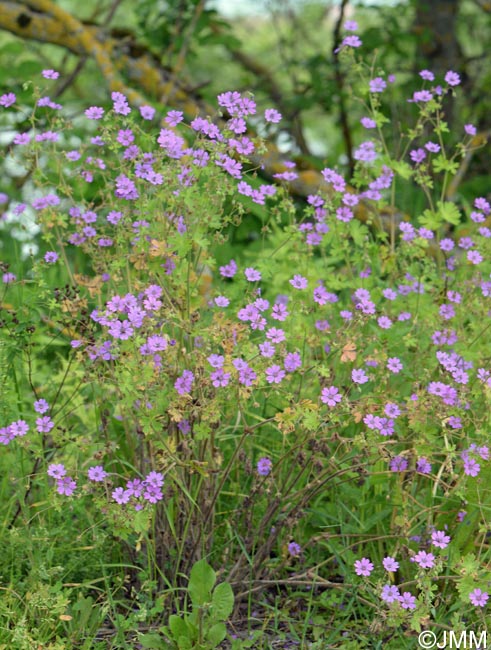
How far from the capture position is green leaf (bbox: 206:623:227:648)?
2.49 m

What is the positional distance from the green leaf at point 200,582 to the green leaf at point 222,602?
0.03 metres

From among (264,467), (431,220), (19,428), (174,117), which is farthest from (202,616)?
(431,220)

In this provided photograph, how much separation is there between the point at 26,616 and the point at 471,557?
1.20 meters

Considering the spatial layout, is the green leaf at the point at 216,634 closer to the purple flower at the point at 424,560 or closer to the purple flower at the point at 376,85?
the purple flower at the point at 424,560

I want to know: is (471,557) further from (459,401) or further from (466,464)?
(459,401)

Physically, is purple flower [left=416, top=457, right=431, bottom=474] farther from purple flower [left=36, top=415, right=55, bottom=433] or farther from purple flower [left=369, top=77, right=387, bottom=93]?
purple flower [left=369, top=77, right=387, bottom=93]

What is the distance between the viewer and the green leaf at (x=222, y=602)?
99.4 inches

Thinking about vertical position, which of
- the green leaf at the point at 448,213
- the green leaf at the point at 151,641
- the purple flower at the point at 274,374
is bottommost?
the green leaf at the point at 151,641

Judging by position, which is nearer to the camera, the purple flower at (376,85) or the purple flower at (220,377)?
the purple flower at (220,377)

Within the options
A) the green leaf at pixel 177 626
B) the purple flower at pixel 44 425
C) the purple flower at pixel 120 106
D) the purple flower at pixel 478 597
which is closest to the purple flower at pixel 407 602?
the purple flower at pixel 478 597

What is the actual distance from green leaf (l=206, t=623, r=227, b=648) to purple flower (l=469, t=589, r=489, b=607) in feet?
2.09

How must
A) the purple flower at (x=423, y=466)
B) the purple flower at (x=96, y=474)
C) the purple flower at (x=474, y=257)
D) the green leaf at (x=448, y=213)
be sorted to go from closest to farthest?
the purple flower at (x=96, y=474) < the purple flower at (x=423, y=466) < the purple flower at (x=474, y=257) < the green leaf at (x=448, y=213)

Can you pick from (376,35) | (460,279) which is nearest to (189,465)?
(460,279)

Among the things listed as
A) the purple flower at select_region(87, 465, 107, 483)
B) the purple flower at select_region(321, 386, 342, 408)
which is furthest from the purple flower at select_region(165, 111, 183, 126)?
the purple flower at select_region(87, 465, 107, 483)
